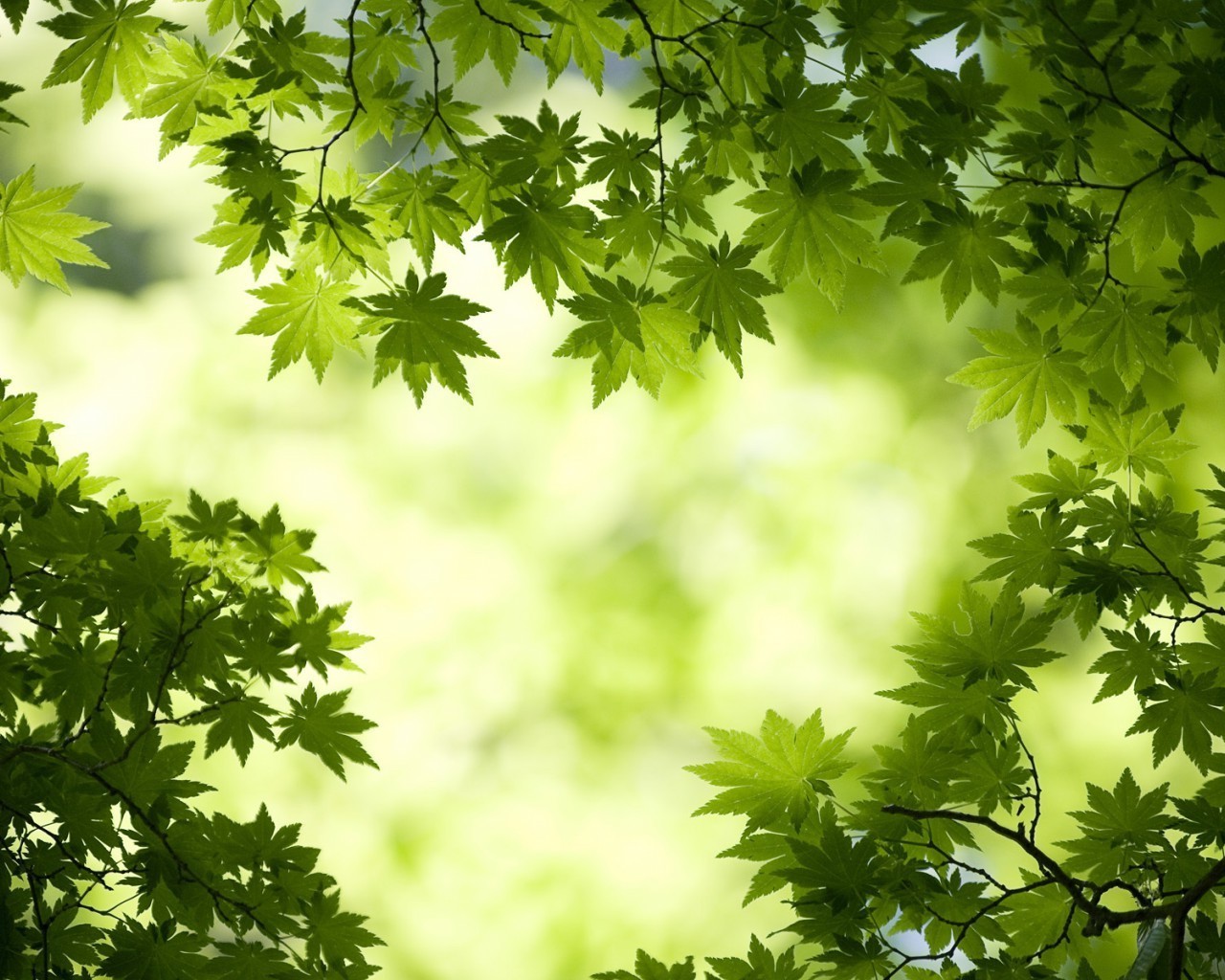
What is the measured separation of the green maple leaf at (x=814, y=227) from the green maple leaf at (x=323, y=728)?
3.77 ft

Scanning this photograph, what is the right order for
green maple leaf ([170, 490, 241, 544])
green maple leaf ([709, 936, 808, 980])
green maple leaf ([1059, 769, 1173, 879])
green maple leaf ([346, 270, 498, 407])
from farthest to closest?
green maple leaf ([170, 490, 241, 544]) → green maple leaf ([1059, 769, 1173, 879]) → green maple leaf ([346, 270, 498, 407]) → green maple leaf ([709, 936, 808, 980])

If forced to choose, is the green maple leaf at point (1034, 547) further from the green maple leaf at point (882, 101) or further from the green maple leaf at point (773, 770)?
the green maple leaf at point (882, 101)

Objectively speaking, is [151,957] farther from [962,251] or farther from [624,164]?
[962,251]

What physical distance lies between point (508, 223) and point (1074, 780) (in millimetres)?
3977

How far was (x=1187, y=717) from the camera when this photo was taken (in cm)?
171

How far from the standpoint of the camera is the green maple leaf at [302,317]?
182 cm

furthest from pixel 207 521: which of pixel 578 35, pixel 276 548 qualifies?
pixel 578 35

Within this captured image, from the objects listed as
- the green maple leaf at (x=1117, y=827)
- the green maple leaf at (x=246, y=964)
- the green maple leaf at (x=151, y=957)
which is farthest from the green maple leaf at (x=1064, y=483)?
the green maple leaf at (x=151, y=957)

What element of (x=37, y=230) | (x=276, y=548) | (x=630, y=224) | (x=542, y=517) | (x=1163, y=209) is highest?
(x=542, y=517)

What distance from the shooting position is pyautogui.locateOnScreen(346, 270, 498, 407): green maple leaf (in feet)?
5.29

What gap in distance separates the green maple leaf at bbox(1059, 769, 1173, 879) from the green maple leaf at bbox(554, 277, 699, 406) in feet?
3.40

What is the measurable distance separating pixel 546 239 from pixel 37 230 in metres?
1.00

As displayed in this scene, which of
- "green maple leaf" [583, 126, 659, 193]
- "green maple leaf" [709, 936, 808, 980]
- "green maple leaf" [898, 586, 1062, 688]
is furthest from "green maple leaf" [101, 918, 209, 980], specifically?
"green maple leaf" [583, 126, 659, 193]

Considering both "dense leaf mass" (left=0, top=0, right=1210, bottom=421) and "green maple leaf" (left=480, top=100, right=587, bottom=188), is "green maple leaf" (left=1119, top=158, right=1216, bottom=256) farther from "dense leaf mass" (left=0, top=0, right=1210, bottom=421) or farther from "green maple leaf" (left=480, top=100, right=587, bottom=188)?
"green maple leaf" (left=480, top=100, right=587, bottom=188)
